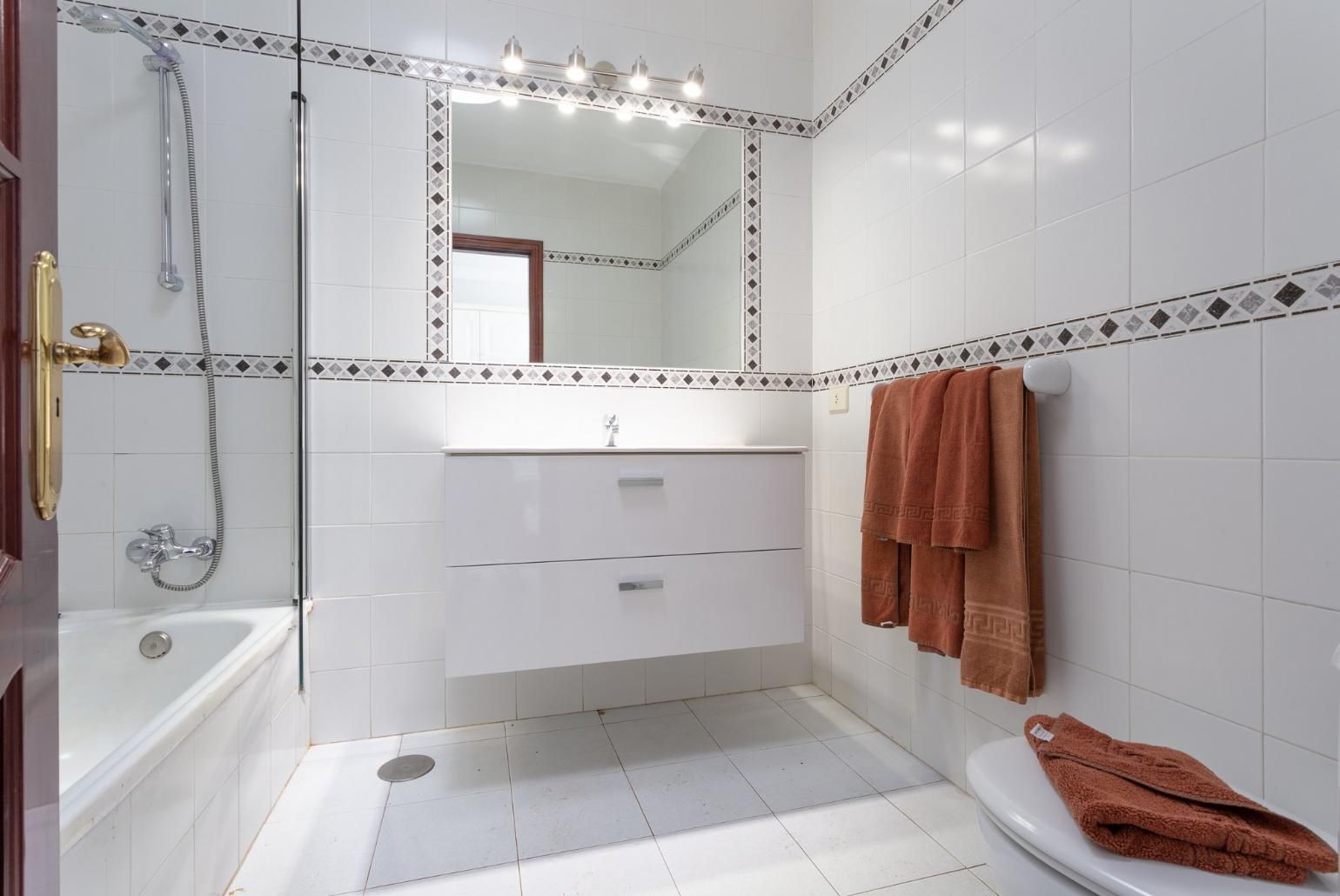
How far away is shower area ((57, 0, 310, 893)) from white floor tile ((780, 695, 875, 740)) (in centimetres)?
147

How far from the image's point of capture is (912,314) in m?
1.81

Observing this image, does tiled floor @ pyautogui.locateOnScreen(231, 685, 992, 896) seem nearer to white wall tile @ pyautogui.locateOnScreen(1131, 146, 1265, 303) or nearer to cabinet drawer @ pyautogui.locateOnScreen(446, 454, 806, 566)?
cabinet drawer @ pyautogui.locateOnScreen(446, 454, 806, 566)

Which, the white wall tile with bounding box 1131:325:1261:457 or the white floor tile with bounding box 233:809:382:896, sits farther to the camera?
the white floor tile with bounding box 233:809:382:896

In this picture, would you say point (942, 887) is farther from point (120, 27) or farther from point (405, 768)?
point (120, 27)

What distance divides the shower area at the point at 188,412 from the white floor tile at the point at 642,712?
887 millimetres

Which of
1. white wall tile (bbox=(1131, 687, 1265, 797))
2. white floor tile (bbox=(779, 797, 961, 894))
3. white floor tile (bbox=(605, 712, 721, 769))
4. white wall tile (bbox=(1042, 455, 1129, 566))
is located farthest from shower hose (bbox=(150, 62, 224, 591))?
white wall tile (bbox=(1131, 687, 1265, 797))

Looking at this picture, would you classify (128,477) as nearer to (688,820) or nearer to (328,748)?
(328,748)

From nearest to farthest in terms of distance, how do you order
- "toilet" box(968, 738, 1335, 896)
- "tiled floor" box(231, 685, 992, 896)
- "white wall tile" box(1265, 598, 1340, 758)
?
"toilet" box(968, 738, 1335, 896)
"white wall tile" box(1265, 598, 1340, 758)
"tiled floor" box(231, 685, 992, 896)

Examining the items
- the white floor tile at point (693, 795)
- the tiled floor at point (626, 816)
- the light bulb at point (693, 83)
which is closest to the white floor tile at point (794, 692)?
the tiled floor at point (626, 816)

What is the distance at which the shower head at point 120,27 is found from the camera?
4.44 feet

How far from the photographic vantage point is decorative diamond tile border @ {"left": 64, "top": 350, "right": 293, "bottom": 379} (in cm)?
158

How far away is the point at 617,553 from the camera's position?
1.72 m

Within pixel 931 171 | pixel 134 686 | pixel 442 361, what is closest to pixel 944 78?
pixel 931 171

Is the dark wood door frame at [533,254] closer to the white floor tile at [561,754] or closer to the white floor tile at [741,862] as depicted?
the white floor tile at [561,754]
